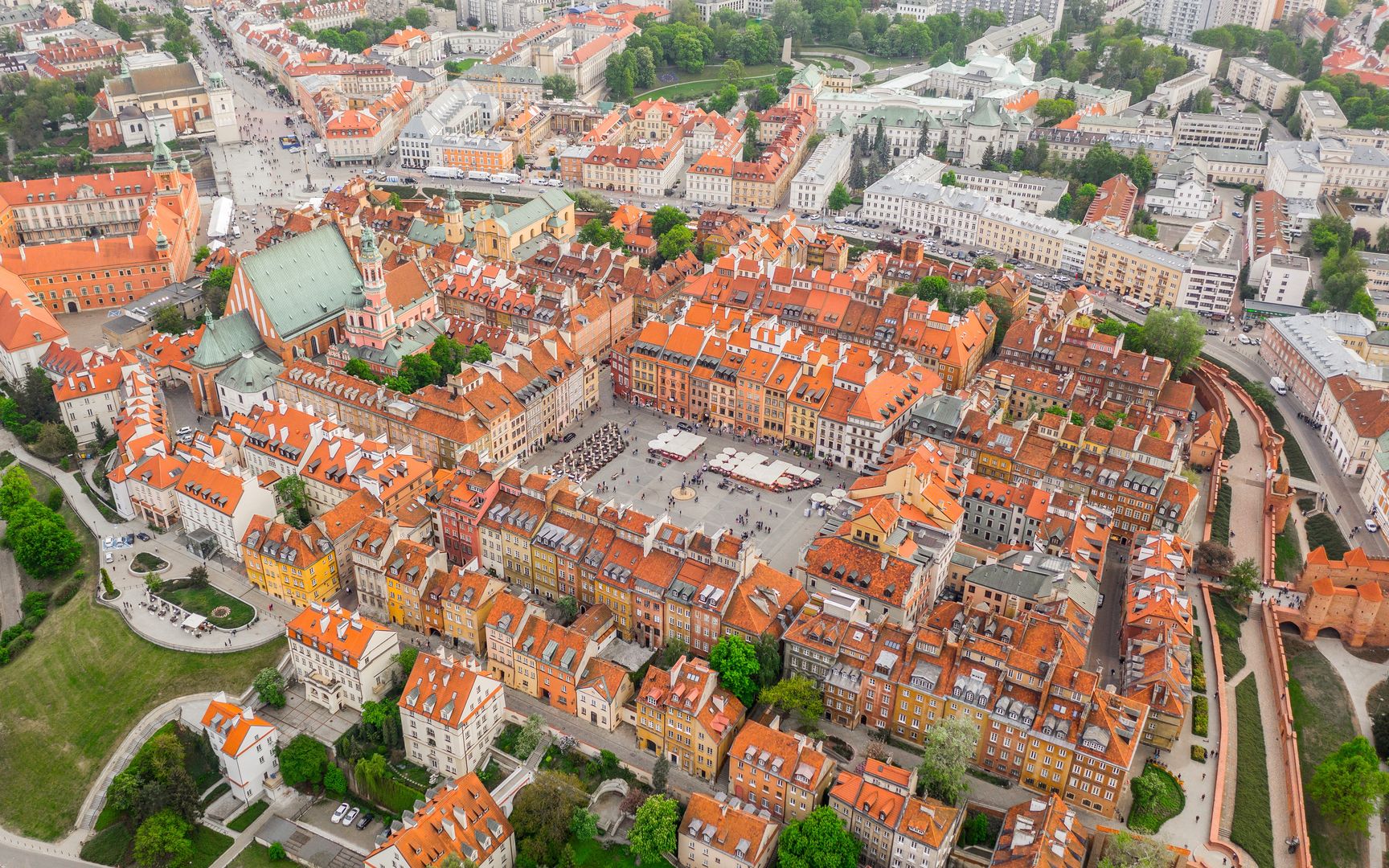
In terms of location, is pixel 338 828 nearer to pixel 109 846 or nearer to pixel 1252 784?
pixel 109 846

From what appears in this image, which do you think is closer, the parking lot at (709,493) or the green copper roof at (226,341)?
the parking lot at (709,493)

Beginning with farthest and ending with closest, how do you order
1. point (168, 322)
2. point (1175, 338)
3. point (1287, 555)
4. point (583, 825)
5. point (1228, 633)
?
point (168, 322) → point (1175, 338) → point (1287, 555) → point (1228, 633) → point (583, 825)

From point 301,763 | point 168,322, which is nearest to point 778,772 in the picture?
point 301,763

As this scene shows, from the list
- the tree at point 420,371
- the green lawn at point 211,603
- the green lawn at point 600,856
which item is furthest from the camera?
the tree at point 420,371

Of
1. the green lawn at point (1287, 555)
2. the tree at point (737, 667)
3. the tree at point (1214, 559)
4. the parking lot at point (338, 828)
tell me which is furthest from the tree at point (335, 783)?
the green lawn at point (1287, 555)

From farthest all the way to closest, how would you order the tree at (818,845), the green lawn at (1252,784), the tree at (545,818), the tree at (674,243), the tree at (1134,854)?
the tree at (674,243), the green lawn at (1252,784), the tree at (545,818), the tree at (818,845), the tree at (1134,854)

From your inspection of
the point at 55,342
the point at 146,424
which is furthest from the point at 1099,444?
the point at 55,342

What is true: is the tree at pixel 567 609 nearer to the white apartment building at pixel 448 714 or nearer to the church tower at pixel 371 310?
the white apartment building at pixel 448 714

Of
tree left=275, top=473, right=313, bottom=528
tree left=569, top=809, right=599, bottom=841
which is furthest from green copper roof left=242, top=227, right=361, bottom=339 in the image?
tree left=569, top=809, right=599, bottom=841
